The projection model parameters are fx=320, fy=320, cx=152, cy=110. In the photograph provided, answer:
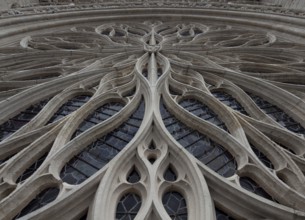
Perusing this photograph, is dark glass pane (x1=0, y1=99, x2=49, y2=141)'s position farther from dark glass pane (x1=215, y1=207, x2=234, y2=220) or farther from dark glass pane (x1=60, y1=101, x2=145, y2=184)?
dark glass pane (x1=215, y1=207, x2=234, y2=220)

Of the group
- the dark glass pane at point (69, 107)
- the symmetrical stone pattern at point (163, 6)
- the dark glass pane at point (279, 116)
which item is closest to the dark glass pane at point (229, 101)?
the dark glass pane at point (279, 116)

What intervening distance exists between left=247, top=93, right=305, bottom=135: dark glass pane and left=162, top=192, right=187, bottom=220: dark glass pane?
3686 millimetres

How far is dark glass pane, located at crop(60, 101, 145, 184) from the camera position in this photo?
5922mm

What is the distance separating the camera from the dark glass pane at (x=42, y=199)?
525 centimetres

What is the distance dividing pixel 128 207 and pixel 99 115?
3418 mm

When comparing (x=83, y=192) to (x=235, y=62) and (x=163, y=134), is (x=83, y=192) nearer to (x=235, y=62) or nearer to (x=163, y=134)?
(x=163, y=134)

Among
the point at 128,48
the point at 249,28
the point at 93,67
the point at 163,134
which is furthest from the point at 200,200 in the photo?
the point at 249,28

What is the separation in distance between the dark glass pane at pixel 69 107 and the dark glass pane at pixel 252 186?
4.62 metres

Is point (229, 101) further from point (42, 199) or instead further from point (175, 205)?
point (42, 199)

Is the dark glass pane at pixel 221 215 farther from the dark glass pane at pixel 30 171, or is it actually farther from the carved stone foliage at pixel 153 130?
the dark glass pane at pixel 30 171

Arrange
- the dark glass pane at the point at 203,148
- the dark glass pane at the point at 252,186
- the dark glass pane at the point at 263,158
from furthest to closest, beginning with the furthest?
the dark glass pane at the point at 263,158, the dark glass pane at the point at 203,148, the dark glass pane at the point at 252,186

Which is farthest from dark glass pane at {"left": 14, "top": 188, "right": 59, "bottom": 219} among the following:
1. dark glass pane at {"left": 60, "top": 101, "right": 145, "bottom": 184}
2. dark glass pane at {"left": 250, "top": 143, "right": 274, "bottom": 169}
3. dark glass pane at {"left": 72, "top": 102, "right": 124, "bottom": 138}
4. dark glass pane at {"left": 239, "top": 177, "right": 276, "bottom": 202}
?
dark glass pane at {"left": 250, "top": 143, "right": 274, "bottom": 169}

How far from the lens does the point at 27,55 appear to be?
11.1 metres

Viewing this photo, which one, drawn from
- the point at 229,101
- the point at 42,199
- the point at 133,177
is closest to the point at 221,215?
the point at 133,177
